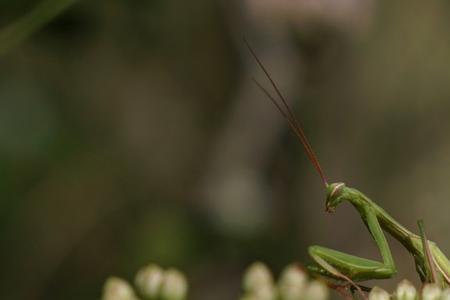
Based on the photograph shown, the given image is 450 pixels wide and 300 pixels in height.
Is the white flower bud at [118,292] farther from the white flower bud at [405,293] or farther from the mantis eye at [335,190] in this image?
the mantis eye at [335,190]

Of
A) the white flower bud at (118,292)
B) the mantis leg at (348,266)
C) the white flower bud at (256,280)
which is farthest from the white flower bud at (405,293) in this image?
the white flower bud at (118,292)

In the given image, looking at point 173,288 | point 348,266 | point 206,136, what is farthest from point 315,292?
point 206,136

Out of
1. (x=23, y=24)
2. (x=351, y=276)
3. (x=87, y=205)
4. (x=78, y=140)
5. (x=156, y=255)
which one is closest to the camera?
(x=351, y=276)

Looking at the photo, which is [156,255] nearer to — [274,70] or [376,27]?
[274,70]

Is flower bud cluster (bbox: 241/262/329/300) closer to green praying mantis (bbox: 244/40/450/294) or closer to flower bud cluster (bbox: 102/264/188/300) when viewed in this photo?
flower bud cluster (bbox: 102/264/188/300)

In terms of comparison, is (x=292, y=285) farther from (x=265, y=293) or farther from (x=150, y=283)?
(x=150, y=283)

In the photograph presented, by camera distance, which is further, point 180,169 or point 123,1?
point 180,169

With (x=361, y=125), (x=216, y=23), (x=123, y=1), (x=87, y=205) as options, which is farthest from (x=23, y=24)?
(x=361, y=125)
